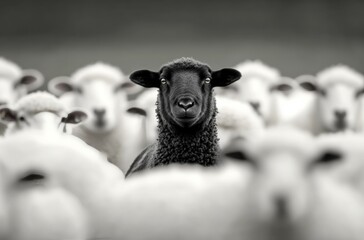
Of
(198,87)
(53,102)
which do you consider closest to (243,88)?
(53,102)

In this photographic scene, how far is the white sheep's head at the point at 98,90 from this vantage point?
6113mm

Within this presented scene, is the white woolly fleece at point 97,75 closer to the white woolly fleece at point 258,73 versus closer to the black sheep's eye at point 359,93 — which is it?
the white woolly fleece at point 258,73

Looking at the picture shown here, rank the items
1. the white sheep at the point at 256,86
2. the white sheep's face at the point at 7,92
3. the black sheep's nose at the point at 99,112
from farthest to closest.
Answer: the white sheep at the point at 256,86 < the white sheep's face at the point at 7,92 < the black sheep's nose at the point at 99,112

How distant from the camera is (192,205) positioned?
86.8 inches

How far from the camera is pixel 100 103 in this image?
20.4 feet

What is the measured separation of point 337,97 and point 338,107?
0.14m

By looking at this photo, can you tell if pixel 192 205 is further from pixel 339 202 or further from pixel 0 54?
pixel 0 54

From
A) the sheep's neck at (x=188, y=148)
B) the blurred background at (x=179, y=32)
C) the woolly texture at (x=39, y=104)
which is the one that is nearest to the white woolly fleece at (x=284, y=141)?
the sheep's neck at (x=188, y=148)

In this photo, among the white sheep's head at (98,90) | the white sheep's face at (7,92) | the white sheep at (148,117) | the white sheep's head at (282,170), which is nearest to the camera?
the white sheep's head at (282,170)

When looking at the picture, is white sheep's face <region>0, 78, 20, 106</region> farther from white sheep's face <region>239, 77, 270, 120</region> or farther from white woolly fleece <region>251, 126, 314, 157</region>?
white woolly fleece <region>251, 126, 314, 157</region>

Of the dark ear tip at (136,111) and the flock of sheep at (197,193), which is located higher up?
the dark ear tip at (136,111)

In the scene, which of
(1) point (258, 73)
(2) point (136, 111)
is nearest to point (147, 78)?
(2) point (136, 111)

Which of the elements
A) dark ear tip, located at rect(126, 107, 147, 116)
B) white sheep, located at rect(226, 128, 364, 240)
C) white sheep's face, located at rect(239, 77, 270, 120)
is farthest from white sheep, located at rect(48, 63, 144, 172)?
white sheep, located at rect(226, 128, 364, 240)

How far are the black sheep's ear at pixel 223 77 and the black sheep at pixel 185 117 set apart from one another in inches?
2.4
